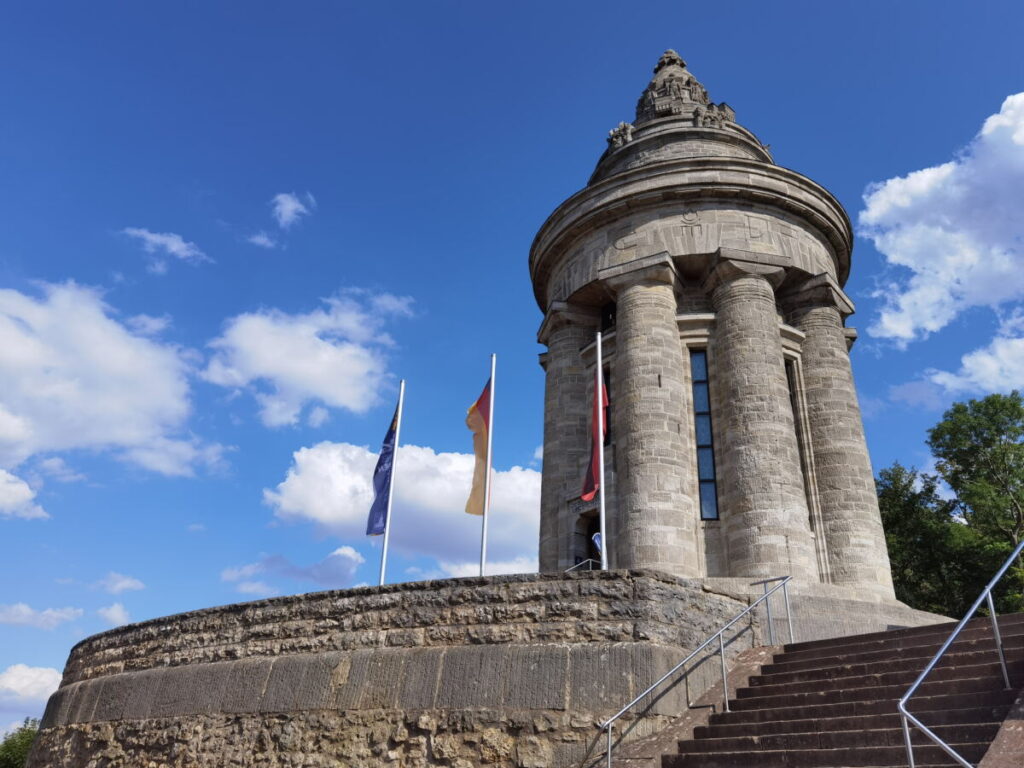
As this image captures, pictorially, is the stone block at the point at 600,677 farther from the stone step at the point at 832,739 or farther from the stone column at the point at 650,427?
the stone column at the point at 650,427

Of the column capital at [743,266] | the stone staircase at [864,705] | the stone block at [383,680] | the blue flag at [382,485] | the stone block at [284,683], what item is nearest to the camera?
the stone staircase at [864,705]

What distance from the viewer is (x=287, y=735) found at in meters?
9.57

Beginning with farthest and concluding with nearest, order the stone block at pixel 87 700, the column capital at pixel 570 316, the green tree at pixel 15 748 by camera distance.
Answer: the green tree at pixel 15 748
the column capital at pixel 570 316
the stone block at pixel 87 700

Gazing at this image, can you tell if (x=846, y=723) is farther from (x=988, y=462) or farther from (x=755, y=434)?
(x=988, y=462)

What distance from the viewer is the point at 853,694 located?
26.0 feet

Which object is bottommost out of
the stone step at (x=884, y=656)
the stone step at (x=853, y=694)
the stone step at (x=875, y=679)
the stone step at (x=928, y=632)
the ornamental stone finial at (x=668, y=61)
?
the stone step at (x=853, y=694)

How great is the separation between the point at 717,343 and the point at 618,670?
10102 mm

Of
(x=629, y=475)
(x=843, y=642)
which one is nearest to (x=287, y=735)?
(x=843, y=642)

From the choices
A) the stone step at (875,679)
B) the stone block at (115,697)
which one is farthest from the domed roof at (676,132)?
the stone block at (115,697)

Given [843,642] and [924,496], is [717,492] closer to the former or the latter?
[843,642]

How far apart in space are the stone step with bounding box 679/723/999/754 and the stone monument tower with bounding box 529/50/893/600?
6449 millimetres

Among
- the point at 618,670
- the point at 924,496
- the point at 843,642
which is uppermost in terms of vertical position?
the point at 924,496

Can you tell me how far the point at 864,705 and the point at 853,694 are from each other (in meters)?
0.37

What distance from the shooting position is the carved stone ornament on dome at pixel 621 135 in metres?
21.9
